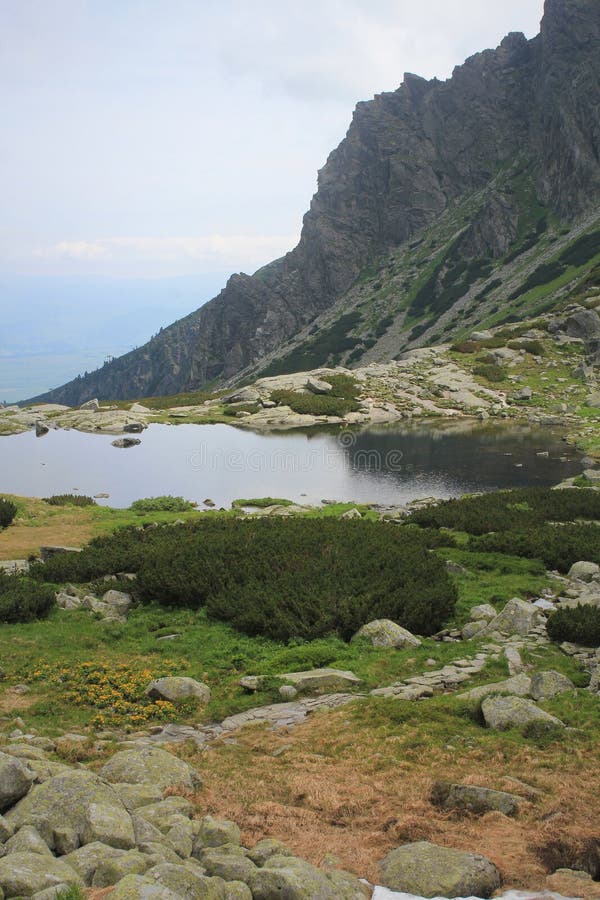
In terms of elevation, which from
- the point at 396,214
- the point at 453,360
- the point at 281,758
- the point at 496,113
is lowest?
the point at 281,758

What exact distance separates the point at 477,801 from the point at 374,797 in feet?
4.74

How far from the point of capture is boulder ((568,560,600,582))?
20.0 meters

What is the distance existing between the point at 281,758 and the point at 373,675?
12.4 feet

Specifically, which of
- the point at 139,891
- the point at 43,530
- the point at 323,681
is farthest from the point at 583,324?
the point at 139,891

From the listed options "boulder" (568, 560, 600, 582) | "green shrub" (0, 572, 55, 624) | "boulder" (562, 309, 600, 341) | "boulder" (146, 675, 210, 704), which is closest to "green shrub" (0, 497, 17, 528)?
"green shrub" (0, 572, 55, 624)

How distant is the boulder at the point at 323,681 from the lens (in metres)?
13.8

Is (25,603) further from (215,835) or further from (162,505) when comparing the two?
(162,505)

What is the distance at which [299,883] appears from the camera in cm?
689

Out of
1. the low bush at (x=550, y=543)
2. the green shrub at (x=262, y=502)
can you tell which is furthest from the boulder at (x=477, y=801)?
the green shrub at (x=262, y=502)

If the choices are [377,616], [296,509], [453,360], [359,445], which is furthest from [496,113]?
[377,616]

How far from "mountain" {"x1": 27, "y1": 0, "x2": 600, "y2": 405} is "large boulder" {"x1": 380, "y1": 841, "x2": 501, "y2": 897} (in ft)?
328

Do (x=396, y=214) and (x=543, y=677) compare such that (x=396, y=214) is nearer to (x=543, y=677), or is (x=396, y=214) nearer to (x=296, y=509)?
(x=296, y=509)

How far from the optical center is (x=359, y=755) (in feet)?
35.6

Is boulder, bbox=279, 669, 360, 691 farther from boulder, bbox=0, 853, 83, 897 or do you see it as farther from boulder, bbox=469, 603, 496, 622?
boulder, bbox=0, 853, 83, 897
